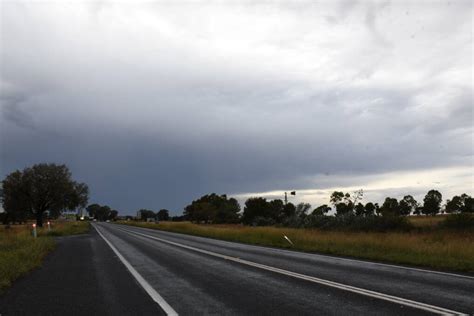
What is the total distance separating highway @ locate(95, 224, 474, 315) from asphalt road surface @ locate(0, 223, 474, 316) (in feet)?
0.05

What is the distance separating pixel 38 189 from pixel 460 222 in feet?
211

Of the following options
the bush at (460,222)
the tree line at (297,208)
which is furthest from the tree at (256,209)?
the bush at (460,222)

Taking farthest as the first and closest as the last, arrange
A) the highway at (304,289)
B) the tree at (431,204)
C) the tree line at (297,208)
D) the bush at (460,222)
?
1. the tree at (431,204)
2. the tree line at (297,208)
3. the bush at (460,222)
4. the highway at (304,289)

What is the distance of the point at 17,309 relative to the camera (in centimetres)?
798

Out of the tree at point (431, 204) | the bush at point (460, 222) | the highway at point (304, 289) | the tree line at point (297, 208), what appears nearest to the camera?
the highway at point (304, 289)

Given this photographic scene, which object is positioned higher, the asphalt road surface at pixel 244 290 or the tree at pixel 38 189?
the tree at pixel 38 189

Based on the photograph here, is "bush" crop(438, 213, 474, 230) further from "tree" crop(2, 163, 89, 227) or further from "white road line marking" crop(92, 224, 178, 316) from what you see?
"tree" crop(2, 163, 89, 227)

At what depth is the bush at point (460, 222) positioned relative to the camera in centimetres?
3216

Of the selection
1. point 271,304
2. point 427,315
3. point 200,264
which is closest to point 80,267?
point 200,264

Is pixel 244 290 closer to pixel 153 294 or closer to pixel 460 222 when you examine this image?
pixel 153 294

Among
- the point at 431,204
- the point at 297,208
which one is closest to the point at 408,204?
the point at 431,204

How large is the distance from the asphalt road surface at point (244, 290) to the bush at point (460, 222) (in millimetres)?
21456

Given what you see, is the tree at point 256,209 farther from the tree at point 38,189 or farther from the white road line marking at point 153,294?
the white road line marking at point 153,294

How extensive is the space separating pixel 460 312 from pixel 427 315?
58cm
